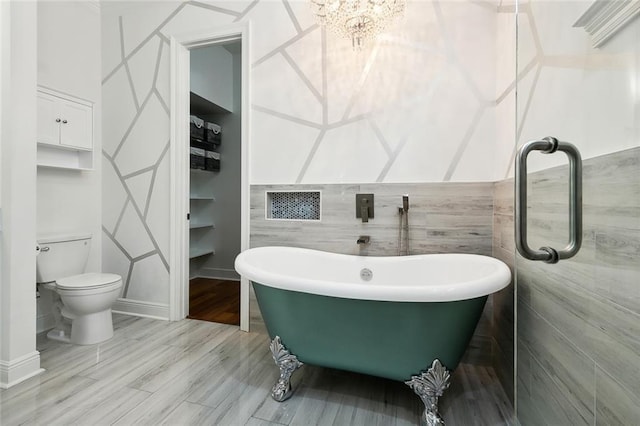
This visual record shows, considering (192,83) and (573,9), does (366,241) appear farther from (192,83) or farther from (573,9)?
(192,83)

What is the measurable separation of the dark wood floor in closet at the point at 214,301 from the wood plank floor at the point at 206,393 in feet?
1.68

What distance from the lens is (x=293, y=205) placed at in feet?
7.40

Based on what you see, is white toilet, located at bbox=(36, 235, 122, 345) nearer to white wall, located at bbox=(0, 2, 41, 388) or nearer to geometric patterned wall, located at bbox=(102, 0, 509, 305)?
white wall, located at bbox=(0, 2, 41, 388)

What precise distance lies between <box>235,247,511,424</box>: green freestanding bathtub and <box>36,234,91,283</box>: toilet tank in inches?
61.7

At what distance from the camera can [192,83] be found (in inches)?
120

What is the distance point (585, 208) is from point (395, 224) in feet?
4.15

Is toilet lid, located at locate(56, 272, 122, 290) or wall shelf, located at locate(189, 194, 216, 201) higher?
wall shelf, located at locate(189, 194, 216, 201)

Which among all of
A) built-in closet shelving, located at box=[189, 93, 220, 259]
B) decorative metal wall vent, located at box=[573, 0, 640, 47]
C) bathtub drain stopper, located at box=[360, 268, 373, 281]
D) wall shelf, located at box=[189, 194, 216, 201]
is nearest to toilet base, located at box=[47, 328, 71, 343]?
built-in closet shelving, located at box=[189, 93, 220, 259]

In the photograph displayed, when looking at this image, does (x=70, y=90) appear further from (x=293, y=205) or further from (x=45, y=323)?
(x=293, y=205)

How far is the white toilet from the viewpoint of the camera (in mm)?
2004

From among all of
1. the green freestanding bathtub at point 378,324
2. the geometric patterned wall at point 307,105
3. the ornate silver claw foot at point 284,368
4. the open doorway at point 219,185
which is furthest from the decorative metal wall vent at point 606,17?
the open doorway at point 219,185

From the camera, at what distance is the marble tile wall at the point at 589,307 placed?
69cm

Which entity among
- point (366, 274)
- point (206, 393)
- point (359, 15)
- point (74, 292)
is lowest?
point (206, 393)

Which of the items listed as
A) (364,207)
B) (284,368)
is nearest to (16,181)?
(284,368)
